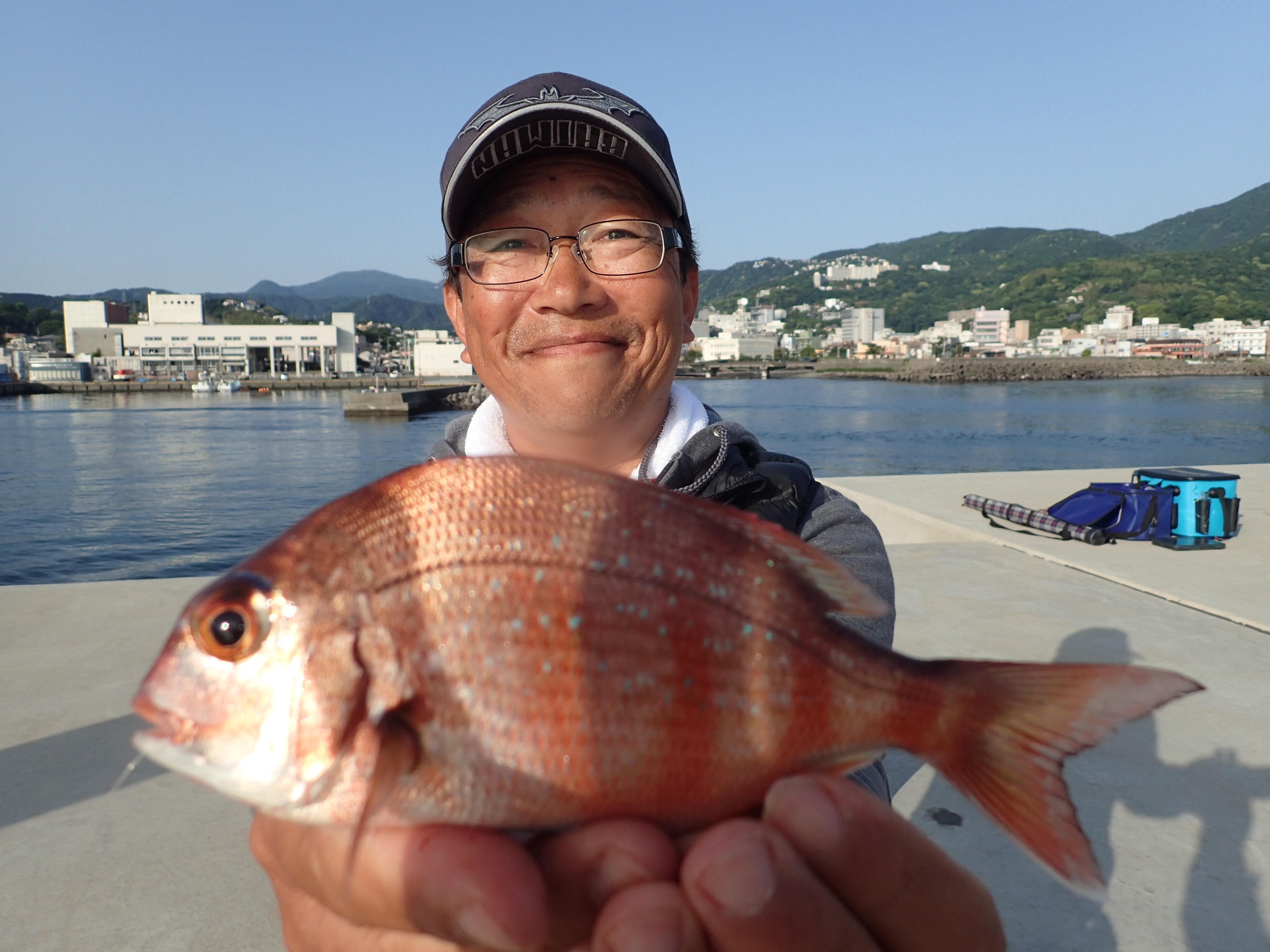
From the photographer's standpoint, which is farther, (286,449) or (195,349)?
(195,349)

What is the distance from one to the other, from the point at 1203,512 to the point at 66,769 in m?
8.35

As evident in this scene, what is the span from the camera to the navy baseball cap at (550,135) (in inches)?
68.7

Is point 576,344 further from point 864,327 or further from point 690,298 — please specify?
point 864,327

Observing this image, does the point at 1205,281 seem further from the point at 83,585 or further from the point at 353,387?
the point at 83,585

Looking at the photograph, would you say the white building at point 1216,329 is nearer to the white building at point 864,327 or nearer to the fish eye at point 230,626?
the white building at point 864,327

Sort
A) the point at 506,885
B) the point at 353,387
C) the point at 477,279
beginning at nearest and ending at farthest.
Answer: the point at 506,885, the point at 477,279, the point at 353,387

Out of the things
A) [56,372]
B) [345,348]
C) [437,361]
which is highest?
[345,348]

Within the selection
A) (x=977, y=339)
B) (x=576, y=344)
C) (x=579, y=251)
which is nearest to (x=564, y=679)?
(x=576, y=344)

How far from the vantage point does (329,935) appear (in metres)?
1.12

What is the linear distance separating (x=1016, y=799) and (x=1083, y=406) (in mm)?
64513

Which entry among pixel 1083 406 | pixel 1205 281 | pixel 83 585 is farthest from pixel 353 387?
pixel 1205 281

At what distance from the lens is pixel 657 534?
105cm

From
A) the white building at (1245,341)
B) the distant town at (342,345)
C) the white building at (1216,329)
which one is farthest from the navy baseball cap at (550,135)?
the white building at (1216,329)

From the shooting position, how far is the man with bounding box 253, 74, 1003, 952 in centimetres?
93
